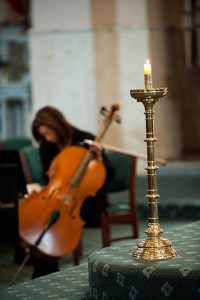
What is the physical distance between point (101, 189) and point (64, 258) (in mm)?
696

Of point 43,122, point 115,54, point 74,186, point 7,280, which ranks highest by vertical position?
point 115,54

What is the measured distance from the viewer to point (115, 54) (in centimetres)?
1051

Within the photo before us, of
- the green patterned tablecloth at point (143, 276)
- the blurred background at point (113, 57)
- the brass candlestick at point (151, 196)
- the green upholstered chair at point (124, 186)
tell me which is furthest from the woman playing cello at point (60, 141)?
the blurred background at point (113, 57)

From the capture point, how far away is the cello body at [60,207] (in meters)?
5.95

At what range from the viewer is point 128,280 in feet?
14.0

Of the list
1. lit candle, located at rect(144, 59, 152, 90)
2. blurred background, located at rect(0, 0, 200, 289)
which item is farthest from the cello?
blurred background, located at rect(0, 0, 200, 289)

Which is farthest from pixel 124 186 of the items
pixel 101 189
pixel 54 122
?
pixel 54 122

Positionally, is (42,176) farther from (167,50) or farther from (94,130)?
(167,50)

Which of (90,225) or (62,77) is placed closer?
(90,225)

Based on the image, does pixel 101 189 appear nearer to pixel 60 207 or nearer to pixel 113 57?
pixel 60 207

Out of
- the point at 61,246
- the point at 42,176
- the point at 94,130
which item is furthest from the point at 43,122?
the point at 94,130

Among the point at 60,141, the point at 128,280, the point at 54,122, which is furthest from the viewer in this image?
the point at 60,141

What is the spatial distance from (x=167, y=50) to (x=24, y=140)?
225cm

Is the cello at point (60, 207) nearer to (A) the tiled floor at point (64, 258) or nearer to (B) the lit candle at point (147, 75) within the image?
(A) the tiled floor at point (64, 258)
